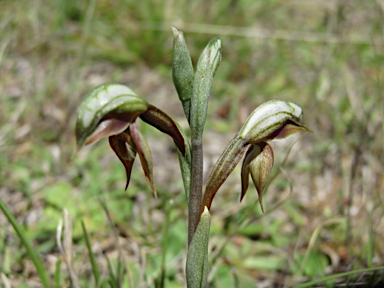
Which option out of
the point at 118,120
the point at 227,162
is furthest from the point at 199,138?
the point at 118,120

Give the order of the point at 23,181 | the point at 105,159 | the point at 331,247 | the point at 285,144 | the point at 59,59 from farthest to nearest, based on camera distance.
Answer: the point at 59,59 → the point at 285,144 → the point at 105,159 → the point at 23,181 → the point at 331,247

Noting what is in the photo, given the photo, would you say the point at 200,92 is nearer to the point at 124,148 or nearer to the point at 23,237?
the point at 124,148

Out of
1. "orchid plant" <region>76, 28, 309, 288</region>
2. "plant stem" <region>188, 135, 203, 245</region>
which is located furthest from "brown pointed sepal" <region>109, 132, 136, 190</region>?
"plant stem" <region>188, 135, 203, 245</region>

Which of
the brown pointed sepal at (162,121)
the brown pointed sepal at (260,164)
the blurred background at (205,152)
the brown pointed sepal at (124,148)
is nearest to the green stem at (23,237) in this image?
the blurred background at (205,152)

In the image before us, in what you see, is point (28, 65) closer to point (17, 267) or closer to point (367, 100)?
point (17, 267)

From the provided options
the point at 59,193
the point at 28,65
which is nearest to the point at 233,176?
the point at 59,193
